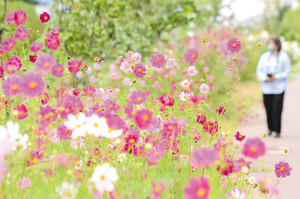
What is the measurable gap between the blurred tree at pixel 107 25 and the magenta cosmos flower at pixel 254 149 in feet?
10.4

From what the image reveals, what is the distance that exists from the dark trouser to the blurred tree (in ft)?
5.39

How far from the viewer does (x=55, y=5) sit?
159 inches

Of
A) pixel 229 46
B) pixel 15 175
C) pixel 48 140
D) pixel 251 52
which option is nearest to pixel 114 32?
pixel 229 46

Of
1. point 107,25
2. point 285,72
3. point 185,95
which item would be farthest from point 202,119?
point 285,72

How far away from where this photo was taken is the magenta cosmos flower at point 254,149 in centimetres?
111

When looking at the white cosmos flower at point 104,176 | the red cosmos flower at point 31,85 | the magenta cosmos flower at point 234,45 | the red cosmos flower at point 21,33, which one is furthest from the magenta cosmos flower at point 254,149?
the red cosmos flower at point 21,33

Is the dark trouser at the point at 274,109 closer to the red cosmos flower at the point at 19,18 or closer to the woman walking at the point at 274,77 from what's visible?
the woman walking at the point at 274,77

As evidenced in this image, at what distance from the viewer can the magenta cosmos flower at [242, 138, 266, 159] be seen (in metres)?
1.11

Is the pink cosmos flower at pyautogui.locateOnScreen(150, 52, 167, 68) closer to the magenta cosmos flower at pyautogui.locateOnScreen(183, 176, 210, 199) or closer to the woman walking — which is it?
the magenta cosmos flower at pyautogui.locateOnScreen(183, 176, 210, 199)

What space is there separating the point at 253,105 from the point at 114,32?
3.82 metres

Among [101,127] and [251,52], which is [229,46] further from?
[251,52]

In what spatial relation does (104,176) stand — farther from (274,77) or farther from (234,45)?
(274,77)

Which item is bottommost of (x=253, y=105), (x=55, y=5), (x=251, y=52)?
(x=253, y=105)

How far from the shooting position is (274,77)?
4.64 metres
